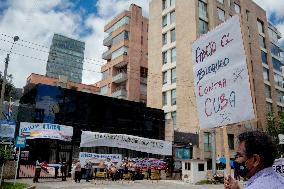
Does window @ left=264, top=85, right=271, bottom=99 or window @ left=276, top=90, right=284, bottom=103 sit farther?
window @ left=276, top=90, right=284, bottom=103

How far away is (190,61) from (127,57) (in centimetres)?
1366

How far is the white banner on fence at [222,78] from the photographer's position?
15.3 feet

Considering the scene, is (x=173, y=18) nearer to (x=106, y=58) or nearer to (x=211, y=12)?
(x=211, y=12)

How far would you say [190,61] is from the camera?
41812 mm

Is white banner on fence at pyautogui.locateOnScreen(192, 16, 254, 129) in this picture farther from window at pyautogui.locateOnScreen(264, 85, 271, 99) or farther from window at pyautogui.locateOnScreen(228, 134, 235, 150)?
window at pyautogui.locateOnScreen(264, 85, 271, 99)

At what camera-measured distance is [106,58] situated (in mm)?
57562

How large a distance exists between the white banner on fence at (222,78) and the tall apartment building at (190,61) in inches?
1178

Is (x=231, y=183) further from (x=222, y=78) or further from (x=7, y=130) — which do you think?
(x=7, y=130)

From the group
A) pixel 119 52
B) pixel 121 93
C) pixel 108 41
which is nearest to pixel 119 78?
pixel 121 93

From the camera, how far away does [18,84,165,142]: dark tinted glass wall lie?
30.4m

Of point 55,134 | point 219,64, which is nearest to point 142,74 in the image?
point 55,134

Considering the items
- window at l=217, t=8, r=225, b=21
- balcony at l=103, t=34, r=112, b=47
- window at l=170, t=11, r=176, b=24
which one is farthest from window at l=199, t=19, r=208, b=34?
balcony at l=103, t=34, r=112, b=47

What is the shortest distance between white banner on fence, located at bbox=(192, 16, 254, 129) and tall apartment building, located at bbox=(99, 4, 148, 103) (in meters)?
45.5

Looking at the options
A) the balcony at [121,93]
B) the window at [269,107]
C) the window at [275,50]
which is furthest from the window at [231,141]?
the window at [275,50]
